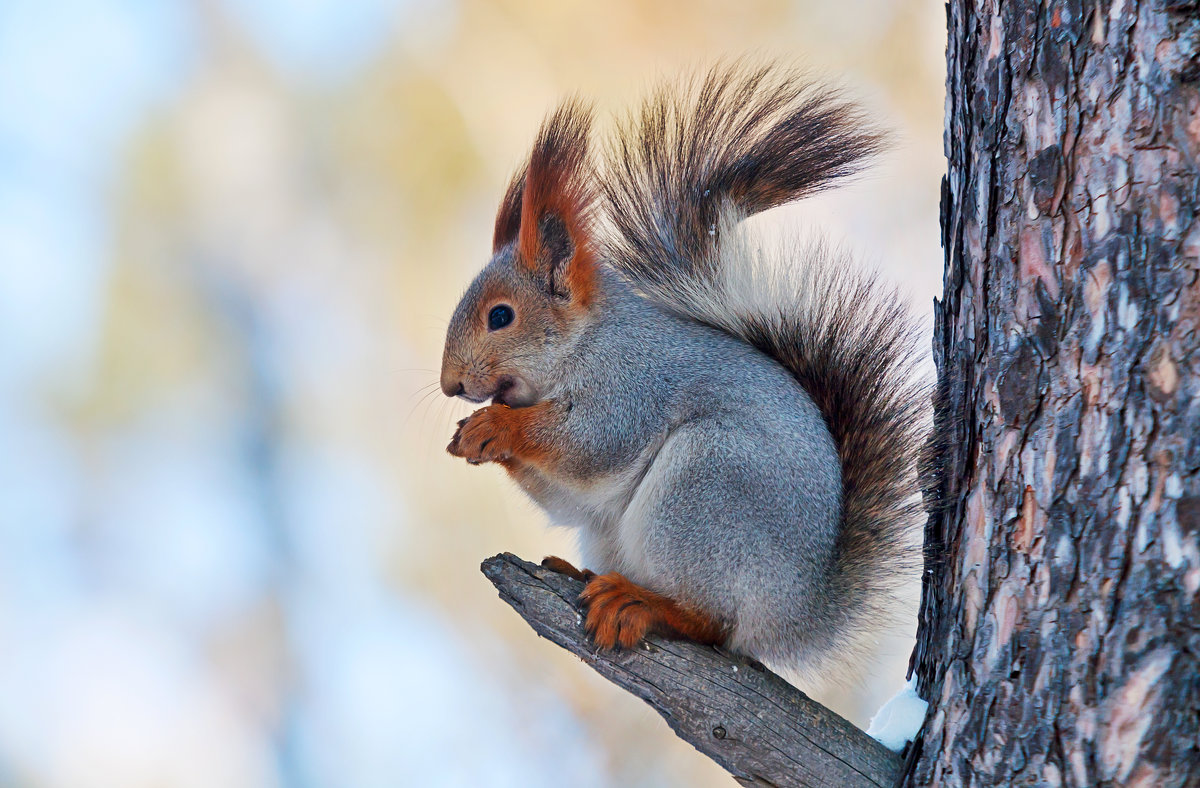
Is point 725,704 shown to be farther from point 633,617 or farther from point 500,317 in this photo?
point 500,317

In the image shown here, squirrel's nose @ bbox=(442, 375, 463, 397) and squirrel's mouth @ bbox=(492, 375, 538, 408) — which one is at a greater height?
squirrel's mouth @ bbox=(492, 375, 538, 408)

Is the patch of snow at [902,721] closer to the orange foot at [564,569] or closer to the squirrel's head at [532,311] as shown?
the orange foot at [564,569]

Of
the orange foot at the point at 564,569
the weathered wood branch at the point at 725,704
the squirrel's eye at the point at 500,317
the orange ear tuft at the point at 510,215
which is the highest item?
the orange ear tuft at the point at 510,215

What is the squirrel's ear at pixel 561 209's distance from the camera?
5.95ft

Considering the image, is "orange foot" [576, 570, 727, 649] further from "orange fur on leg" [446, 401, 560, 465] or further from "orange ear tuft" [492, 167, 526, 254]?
"orange ear tuft" [492, 167, 526, 254]

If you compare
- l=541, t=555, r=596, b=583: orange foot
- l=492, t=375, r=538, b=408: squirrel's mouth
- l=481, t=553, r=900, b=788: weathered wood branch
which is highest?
l=492, t=375, r=538, b=408: squirrel's mouth

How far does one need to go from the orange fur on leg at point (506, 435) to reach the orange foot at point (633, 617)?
0.28 m

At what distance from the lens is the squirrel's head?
189cm

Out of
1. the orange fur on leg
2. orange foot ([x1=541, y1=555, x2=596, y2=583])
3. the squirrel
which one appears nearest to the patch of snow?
the squirrel

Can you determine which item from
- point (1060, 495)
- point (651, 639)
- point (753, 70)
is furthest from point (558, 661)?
point (1060, 495)

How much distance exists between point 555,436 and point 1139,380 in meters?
0.98

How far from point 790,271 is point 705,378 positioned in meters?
0.23

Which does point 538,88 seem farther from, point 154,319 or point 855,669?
point 855,669

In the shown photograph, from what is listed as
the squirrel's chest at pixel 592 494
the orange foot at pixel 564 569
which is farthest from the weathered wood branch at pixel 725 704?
the squirrel's chest at pixel 592 494
